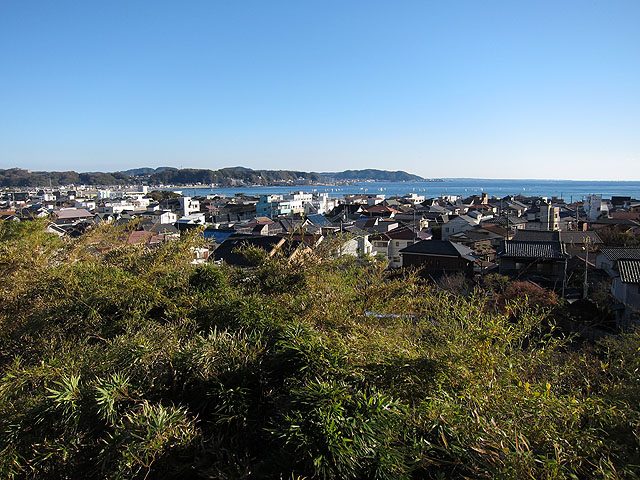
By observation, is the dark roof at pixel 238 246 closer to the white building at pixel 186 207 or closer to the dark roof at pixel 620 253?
the dark roof at pixel 620 253

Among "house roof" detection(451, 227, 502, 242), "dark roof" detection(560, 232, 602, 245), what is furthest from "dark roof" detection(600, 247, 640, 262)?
"house roof" detection(451, 227, 502, 242)

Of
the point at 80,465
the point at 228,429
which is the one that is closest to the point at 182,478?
the point at 228,429

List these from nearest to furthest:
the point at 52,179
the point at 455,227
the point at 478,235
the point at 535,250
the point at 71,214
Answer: the point at 535,250
the point at 478,235
the point at 455,227
the point at 71,214
the point at 52,179

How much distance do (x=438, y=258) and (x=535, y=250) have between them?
11.0 feet

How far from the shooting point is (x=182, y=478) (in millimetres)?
2223

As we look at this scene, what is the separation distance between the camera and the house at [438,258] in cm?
1494

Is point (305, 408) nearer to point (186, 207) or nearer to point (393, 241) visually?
point (393, 241)

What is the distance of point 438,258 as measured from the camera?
15.5 metres

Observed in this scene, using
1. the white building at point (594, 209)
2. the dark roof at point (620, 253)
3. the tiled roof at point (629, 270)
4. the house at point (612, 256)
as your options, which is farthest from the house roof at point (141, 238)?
the white building at point (594, 209)

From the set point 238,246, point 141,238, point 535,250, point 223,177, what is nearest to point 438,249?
point 535,250

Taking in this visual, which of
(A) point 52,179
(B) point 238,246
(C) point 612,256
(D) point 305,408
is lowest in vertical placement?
(C) point 612,256

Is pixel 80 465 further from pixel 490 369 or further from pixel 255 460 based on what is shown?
pixel 490 369

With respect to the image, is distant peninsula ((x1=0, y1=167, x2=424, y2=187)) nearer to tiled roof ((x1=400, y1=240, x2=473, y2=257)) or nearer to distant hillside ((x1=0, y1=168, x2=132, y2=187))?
distant hillside ((x1=0, y1=168, x2=132, y2=187))

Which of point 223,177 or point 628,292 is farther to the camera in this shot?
point 223,177
